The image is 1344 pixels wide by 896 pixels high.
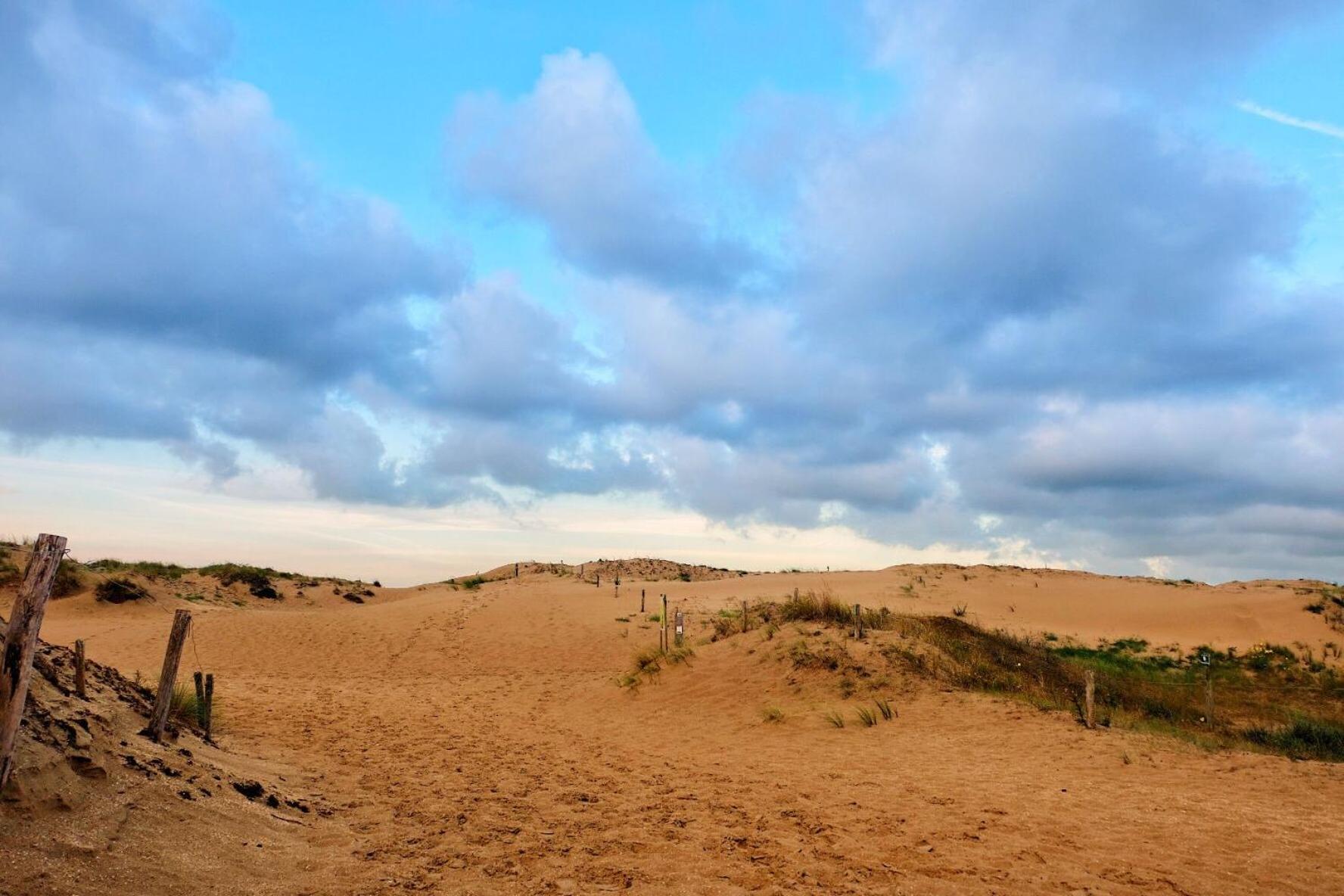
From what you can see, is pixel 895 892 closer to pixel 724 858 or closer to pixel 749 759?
pixel 724 858

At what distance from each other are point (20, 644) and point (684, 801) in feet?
24.2

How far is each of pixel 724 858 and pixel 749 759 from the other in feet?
19.2

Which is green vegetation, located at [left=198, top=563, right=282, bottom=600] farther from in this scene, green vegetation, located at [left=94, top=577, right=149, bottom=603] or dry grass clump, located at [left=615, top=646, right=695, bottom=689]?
dry grass clump, located at [left=615, top=646, right=695, bottom=689]

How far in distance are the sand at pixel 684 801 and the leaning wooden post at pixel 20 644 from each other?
0.66m

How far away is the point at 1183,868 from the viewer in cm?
809

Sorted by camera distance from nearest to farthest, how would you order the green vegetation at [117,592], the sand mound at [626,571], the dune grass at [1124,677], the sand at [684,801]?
the sand at [684,801]
the dune grass at [1124,677]
the green vegetation at [117,592]
the sand mound at [626,571]

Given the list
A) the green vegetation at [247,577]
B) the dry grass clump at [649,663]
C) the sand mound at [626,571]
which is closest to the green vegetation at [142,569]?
the green vegetation at [247,577]

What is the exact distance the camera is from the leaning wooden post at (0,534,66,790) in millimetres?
5676

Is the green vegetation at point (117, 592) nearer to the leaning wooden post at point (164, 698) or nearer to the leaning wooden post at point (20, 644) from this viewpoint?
the leaning wooden post at point (164, 698)

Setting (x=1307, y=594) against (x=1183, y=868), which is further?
(x=1307, y=594)

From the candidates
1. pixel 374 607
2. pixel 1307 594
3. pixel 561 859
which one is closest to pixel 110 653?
pixel 374 607

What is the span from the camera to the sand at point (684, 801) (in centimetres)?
704

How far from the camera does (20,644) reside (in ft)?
19.4

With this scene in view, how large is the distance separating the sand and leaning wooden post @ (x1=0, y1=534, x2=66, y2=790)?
664mm
